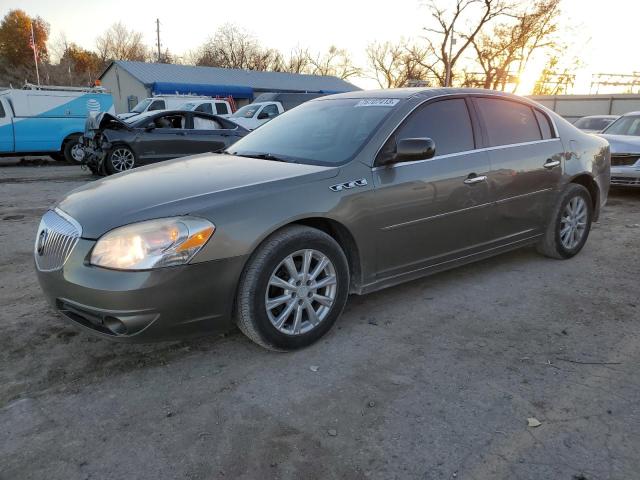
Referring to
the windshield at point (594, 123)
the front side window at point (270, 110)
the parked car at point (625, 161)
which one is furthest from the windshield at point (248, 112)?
the parked car at point (625, 161)

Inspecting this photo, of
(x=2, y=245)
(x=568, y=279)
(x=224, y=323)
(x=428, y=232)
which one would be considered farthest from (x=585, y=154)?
(x=2, y=245)

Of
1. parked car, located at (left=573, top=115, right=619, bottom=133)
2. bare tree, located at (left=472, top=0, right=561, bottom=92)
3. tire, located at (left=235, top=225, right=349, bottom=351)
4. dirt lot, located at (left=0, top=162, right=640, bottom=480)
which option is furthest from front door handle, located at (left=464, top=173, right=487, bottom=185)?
bare tree, located at (left=472, top=0, right=561, bottom=92)

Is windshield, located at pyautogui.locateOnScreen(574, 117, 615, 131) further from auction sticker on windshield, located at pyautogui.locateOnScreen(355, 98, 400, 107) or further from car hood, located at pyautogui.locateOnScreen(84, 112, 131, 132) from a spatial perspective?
auction sticker on windshield, located at pyautogui.locateOnScreen(355, 98, 400, 107)

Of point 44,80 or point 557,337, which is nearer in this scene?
point 557,337

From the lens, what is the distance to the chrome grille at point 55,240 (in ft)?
9.27

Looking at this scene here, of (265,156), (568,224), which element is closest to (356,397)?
(265,156)

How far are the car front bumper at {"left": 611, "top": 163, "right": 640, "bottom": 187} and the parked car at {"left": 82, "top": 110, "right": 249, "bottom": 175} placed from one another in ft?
23.3

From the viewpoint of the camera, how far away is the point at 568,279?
452 centimetres

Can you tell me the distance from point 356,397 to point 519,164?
264cm

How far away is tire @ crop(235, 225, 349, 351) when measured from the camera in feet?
9.52

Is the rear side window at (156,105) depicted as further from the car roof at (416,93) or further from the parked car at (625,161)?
the car roof at (416,93)

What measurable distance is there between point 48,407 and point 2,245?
3728 mm

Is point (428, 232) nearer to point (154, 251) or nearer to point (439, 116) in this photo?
point (439, 116)

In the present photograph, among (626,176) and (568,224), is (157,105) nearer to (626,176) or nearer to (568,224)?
(626,176)
